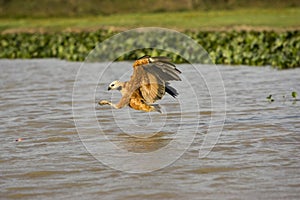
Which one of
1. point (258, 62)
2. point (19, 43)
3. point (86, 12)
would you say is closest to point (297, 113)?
point (258, 62)

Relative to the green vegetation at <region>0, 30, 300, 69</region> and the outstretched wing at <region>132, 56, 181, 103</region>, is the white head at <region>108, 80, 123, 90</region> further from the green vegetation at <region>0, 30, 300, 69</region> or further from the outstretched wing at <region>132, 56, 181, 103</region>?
the green vegetation at <region>0, 30, 300, 69</region>

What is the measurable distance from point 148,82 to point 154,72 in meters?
0.20

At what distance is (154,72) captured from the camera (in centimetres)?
915

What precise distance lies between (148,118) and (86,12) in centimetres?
3716

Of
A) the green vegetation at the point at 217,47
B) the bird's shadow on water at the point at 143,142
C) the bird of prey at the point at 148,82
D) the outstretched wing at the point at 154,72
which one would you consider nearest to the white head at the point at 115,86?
the bird of prey at the point at 148,82

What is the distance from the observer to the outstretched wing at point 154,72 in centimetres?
906

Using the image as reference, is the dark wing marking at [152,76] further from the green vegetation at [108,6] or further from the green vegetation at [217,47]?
the green vegetation at [108,6]

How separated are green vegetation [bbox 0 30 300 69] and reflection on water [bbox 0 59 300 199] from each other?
3083mm

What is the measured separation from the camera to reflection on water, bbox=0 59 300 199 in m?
7.39

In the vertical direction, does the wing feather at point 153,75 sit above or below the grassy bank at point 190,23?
below

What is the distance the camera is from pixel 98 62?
22188mm

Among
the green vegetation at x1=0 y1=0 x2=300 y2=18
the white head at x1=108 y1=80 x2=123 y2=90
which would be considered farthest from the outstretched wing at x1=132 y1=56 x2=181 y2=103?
the green vegetation at x1=0 y1=0 x2=300 y2=18

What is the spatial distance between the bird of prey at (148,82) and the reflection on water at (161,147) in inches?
23.7

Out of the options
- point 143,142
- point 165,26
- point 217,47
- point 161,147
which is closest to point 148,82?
point 161,147
